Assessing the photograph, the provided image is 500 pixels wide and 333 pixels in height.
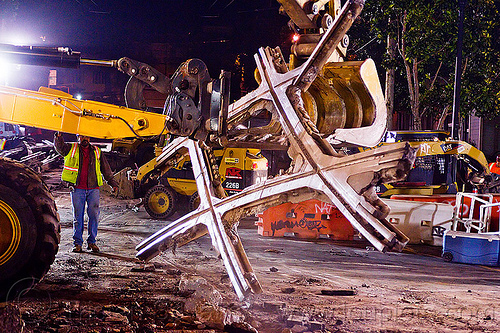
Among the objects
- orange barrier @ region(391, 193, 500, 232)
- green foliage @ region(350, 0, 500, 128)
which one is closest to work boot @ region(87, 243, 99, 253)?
orange barrier @ region(391, 193, 500, 232)

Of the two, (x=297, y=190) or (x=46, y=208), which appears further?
(x=297, y=190)

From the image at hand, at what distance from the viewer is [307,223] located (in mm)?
9992

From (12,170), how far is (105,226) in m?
6.11

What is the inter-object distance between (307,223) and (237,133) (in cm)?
435

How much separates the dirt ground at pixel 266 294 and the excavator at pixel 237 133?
0.43 m

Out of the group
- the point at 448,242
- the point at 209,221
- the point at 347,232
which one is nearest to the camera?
the point at 209,221

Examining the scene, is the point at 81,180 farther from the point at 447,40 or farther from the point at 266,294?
the point at 447,40

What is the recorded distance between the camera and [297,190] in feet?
17.0

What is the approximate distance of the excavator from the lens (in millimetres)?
4508

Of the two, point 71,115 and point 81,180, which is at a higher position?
point 71,115

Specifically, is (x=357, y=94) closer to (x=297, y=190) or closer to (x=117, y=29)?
(x=297, y=190)

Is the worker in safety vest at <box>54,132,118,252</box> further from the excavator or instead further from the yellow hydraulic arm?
the yellow hydraulic arm

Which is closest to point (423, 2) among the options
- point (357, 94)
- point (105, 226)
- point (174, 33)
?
point (357, 94)

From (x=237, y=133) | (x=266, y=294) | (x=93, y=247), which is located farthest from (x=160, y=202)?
(x=266, y=294)
